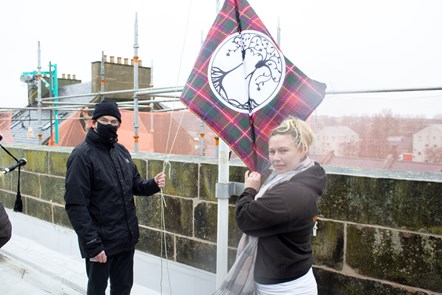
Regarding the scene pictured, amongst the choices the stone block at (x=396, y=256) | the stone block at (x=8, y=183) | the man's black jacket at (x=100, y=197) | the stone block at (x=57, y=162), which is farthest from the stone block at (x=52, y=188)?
the stone block at (x=396, y=256)

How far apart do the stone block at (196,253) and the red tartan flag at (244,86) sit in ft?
4.71

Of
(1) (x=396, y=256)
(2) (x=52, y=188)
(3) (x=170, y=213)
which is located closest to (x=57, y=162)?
(2) (x=52, y=188)

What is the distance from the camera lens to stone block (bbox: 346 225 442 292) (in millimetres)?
2332

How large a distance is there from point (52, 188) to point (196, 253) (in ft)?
8.37

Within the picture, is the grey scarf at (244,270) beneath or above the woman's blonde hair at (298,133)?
A: beneath

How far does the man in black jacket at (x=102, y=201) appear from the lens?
262 cm

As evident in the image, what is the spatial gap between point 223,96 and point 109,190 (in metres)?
1.12

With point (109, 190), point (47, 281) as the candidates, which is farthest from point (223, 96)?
point (47, 281)

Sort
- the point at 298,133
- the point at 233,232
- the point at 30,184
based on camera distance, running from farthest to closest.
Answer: the point at 30,184
the point at 233,232
the point at 298,133

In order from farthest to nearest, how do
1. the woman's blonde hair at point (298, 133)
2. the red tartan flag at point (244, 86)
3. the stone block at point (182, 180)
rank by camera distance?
1. the stone block at point (182, 180)
2. the red tartan flag at point (244, 86)
3. the woman's blonde hair at point (298, 133)

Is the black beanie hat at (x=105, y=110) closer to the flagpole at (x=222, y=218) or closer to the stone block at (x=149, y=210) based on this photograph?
the flagpole at (x=222, y=218)

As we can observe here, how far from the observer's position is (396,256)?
8.04 feet

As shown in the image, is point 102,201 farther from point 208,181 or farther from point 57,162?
point 57,162

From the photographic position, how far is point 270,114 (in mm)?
2334
